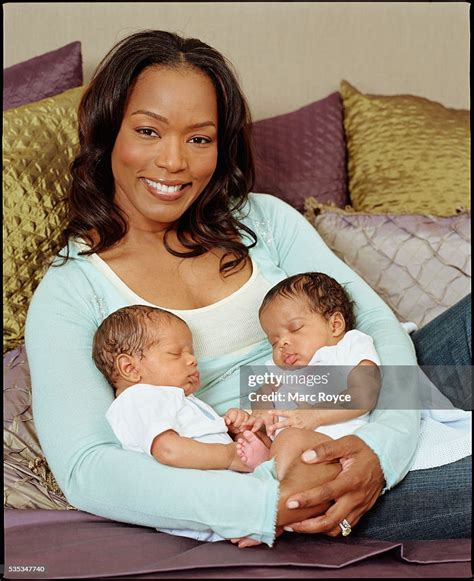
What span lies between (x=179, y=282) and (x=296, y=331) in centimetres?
28

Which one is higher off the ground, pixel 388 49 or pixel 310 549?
pixel 388 49

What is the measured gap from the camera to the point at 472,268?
1969 mm

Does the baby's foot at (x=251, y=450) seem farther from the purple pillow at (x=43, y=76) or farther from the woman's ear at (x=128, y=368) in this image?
the purple pillow at (x=43, y=76)

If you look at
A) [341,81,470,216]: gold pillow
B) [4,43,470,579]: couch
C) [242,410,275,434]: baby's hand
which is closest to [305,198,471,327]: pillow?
[4,43,470,579]: couch

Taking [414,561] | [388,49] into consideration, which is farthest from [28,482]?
[388,49]

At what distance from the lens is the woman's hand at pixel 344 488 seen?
127 centimetres

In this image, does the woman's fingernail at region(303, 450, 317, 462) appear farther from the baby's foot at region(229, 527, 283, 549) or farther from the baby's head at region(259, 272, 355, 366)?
the baby's head at region(259, 272, 355, 366)

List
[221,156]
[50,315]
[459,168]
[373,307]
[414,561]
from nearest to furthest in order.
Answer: [414,561] < [50,315] < [373,307] < [221,156] < [459,168]

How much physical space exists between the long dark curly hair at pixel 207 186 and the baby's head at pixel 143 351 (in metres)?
0.23

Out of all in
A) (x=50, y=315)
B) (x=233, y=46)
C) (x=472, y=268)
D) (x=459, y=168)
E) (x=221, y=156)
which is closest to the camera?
(x=50, y=315)

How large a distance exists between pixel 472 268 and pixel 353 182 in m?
0.52

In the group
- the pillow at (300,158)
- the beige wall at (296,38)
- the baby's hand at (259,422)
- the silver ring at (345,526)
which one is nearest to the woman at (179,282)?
the silver ring at (345,526)

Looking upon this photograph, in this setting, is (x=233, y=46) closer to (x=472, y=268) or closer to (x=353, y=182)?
(x=353, y=182)

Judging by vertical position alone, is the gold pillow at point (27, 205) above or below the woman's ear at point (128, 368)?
above
